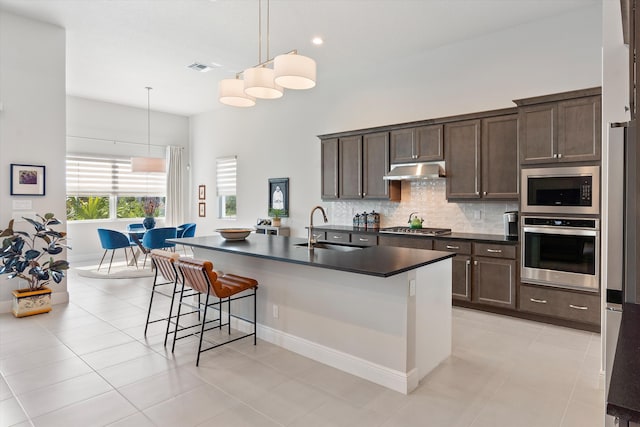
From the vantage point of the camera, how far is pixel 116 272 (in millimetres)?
6875

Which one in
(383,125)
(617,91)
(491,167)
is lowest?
(491,167)

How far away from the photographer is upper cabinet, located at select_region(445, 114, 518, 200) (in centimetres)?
445

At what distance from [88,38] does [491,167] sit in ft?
18.1

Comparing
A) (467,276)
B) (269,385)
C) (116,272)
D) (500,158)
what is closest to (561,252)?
(467,276)

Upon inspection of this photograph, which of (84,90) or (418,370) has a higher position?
(84,90)

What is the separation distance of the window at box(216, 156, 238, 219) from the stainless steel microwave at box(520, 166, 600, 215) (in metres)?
6.20

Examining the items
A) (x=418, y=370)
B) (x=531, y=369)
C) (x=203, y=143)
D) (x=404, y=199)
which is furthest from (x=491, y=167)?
(x=203, y=143)

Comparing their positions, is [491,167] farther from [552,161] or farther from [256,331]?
[256,331]

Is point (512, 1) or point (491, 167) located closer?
point (512, 1)

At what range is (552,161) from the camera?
3.97 metres

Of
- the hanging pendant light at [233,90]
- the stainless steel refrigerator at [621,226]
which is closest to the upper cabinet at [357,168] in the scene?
the hanging pendant light at [233,90]

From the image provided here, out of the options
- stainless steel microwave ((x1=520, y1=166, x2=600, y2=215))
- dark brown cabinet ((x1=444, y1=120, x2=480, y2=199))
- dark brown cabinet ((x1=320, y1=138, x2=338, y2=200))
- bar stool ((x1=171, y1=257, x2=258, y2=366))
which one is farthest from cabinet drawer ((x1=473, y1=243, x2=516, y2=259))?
bar stool ((x1=171, y1=257, x2=258, y2=366))

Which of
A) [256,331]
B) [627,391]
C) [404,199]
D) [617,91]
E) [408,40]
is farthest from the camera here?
[404,199]

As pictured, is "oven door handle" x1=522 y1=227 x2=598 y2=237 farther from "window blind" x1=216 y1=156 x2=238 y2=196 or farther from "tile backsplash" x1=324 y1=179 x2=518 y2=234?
"window blind" x1=216 y1=156 x2=238 y2=196
